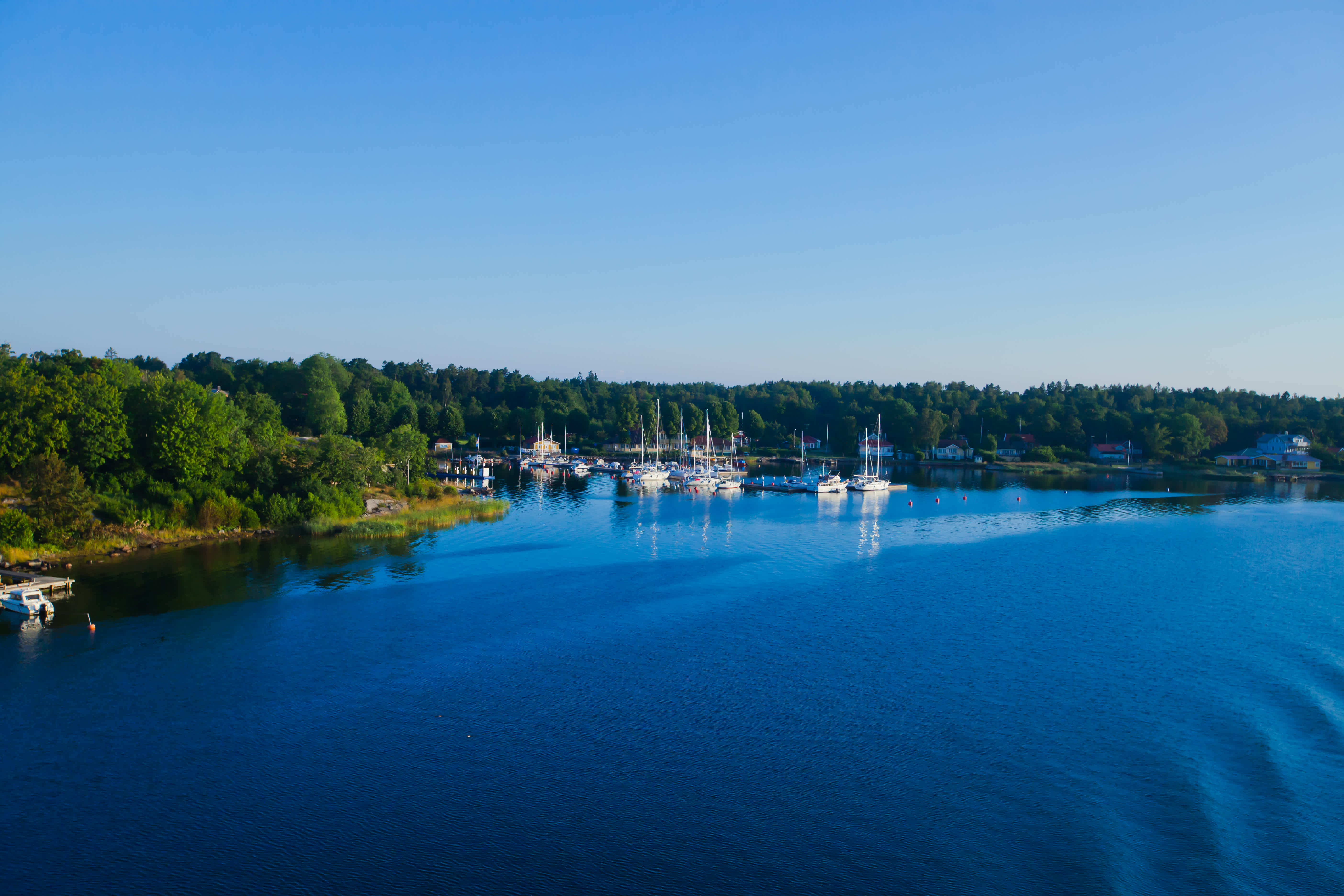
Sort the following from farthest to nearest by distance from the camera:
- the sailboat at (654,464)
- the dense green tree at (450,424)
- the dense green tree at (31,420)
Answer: the dense green tree at (450,424)
the sailboat at (654,464)
the dense green tree at (31,420)

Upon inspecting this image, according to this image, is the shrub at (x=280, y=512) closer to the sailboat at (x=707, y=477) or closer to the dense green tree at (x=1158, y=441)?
the sailboat at (x=707, y=477)

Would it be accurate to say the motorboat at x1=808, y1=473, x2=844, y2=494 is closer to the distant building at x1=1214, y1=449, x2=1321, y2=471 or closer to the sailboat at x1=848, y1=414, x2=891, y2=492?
the sailboat at x1=848, y1=414, x2=891, y2=492

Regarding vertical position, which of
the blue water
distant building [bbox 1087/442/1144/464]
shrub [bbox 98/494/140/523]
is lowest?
the blue water

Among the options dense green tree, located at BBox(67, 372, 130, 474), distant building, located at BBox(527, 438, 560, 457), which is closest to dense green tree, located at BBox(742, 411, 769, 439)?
distant building, located at BBox(527, 438, 560, 457)

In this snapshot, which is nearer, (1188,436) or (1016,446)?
(1188,436)

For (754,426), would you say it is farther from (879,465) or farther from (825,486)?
(825,486)

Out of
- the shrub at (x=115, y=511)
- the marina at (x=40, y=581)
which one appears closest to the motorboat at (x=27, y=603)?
the marina at (x=40, y=581)

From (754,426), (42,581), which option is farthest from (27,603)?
(754,426)
